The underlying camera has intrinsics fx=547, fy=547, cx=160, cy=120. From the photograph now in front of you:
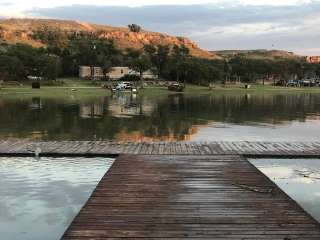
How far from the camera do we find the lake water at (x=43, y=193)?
1166 centimetres

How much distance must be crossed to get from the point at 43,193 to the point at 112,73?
141919 mm

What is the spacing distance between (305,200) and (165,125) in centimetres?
2306

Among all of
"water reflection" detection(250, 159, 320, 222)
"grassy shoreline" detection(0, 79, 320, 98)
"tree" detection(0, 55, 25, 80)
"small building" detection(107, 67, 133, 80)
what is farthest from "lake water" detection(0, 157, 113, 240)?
"small building" detection(107, 67, 133, 80)

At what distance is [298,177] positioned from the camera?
1755 centimetres

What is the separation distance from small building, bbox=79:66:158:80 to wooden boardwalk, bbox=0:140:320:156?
4707 inches

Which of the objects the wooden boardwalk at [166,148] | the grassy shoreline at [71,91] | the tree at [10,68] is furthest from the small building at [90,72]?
the wooden boardwalk at [166,148]

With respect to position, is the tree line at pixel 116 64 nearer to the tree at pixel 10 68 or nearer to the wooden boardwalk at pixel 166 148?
the tree at pixel 10 68

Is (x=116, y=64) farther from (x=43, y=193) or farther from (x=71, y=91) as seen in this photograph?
(x=43, y=193)

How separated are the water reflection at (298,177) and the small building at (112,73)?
12414 centimetres

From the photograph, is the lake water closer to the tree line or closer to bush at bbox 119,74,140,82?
the tree line

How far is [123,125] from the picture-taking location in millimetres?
36156

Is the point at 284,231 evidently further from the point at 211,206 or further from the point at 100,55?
the point at 100,55

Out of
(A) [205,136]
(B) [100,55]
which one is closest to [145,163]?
(A) [205,136]

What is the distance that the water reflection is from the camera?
14.3 meters
